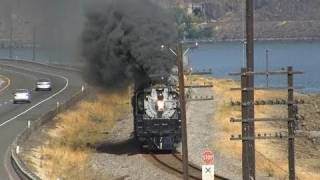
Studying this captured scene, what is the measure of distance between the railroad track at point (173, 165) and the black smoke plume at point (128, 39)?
16.8ft

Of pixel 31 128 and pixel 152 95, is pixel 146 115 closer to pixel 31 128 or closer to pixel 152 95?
pixel 152 95

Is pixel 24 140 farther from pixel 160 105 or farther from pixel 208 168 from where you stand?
pixel 208 168

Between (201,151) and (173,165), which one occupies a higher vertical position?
(201,151)

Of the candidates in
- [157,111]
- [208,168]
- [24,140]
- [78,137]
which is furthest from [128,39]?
[208,168]

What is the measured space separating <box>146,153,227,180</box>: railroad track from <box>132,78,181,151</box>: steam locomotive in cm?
141

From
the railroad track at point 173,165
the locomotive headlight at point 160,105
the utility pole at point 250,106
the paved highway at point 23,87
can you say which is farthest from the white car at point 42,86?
the utility pole at point 250,106

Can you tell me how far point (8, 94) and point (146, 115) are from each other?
57807mm

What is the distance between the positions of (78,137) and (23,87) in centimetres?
5376

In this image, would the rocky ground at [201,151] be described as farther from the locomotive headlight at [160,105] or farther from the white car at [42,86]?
the white car at [42,86]

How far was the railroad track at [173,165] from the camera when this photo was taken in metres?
41.0

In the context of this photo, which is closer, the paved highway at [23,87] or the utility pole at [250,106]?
the utility pole at [250,106]

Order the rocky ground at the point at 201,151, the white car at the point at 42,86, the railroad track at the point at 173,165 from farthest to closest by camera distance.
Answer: the white car at the point at 42,86 < the rocky ground at the point at 201,151 < the railroad track at the point at 173,165

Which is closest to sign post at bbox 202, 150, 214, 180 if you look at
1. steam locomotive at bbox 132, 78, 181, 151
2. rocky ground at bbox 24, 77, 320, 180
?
rocky ground at bbox 24, 77, 320, 180

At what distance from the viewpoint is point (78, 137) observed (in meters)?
59.0
